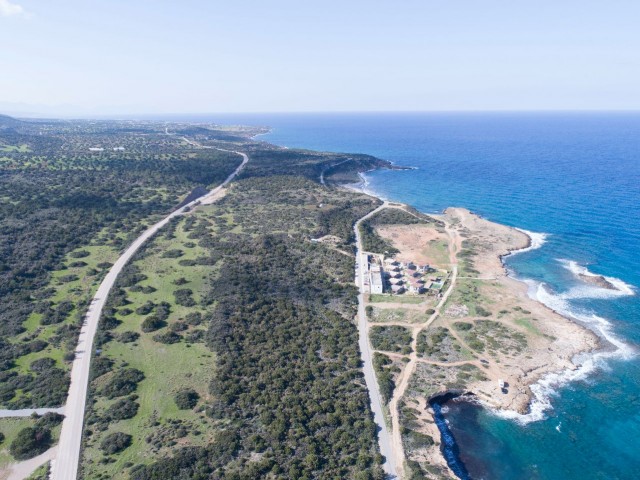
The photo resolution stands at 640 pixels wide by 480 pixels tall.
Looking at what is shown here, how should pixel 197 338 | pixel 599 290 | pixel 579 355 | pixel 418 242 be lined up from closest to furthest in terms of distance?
pixel 579 355, pixel 197 338, pixel 599 290, pixel 418 242

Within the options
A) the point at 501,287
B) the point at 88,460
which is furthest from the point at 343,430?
the point at 501,287

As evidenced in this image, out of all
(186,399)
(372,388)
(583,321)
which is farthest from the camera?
(583,321)

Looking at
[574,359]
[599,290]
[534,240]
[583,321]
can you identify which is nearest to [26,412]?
[574,359]

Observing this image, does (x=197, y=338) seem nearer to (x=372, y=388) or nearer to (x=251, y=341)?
(x=251, y=341)

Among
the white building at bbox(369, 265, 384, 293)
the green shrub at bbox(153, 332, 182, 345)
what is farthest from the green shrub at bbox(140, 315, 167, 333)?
the white building at bbox(369, 265, 384, 293)

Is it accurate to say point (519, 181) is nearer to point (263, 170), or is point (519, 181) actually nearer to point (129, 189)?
point (263, 170)

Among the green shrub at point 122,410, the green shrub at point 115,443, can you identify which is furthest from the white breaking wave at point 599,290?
the green shrub at point 115,443

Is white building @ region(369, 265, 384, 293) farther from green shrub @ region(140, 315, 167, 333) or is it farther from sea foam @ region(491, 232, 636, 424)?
green shrub @ region(140, 315, 167, 333)
